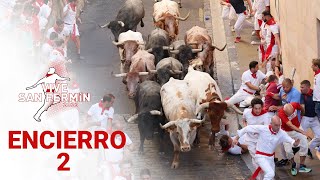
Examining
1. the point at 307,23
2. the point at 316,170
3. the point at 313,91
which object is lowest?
the point at 316,170

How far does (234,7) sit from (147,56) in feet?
15.4

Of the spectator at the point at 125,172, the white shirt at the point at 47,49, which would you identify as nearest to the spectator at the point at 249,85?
the spectator at the point at 125,172

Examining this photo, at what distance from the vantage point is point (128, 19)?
25.4 metres

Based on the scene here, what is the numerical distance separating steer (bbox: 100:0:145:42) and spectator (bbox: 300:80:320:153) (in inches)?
319

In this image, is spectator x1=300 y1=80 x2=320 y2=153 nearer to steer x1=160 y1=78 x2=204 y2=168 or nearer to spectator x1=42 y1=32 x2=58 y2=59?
steer x1=160 y1=78 x2=204 y2=168

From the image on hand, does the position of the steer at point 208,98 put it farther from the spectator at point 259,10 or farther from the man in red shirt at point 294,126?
the spectator at point 259,10

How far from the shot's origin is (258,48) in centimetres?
2497

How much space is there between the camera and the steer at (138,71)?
2120 cm

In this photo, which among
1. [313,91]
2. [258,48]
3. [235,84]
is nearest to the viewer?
[313,91]

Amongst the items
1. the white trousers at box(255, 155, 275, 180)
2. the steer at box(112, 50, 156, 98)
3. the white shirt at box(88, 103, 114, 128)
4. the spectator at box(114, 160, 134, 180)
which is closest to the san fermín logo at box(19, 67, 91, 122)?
the steer at box(112, 50, 156, 98)

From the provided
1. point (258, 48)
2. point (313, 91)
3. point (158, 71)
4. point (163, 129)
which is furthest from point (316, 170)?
point (258, 48)

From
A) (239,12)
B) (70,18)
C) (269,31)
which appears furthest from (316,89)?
(70,18)

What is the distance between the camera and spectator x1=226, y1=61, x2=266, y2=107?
66.6ft

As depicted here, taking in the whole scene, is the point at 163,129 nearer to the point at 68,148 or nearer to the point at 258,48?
the point at 68,148
